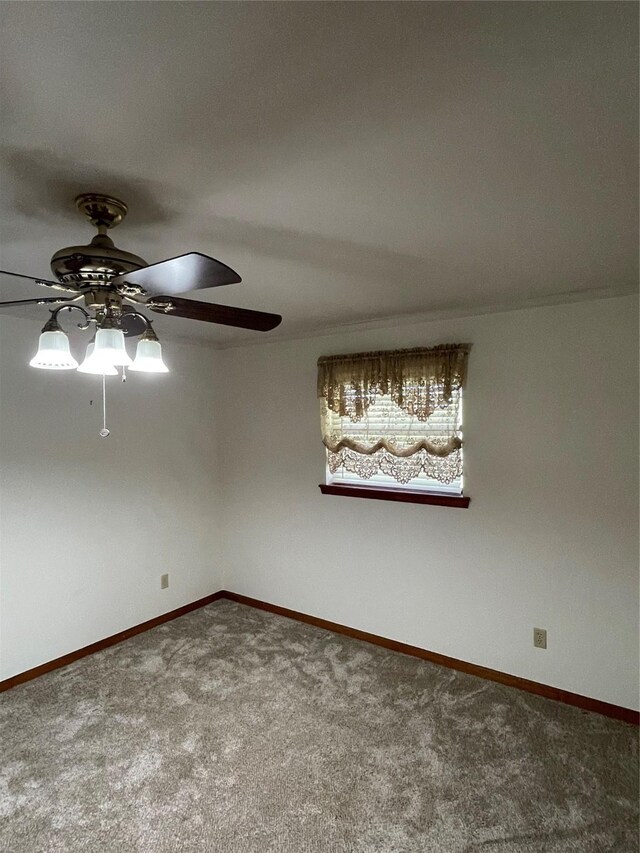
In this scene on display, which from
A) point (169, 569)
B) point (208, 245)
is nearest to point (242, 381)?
point (169, 569)

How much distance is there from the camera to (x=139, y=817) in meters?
1.90

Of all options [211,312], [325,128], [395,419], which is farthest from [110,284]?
[395,419]

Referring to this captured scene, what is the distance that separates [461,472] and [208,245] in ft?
6.55

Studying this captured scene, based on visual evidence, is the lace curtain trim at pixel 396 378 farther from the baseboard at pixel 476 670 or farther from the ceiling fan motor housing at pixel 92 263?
the ceiling fan motor housing at pixel 92 263

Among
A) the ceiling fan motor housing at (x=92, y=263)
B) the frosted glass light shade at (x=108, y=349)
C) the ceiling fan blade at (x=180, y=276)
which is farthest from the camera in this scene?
the frosted glass light shade at (x=108, y=349)

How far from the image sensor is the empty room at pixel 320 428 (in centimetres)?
94

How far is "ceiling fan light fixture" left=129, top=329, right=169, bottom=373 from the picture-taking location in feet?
5.09

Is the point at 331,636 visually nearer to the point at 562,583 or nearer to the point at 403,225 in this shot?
the point at 562,583

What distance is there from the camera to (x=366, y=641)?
335 cm

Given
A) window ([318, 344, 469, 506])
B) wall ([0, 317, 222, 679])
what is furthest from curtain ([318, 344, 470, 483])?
wall ([0, 317, 222, 679])

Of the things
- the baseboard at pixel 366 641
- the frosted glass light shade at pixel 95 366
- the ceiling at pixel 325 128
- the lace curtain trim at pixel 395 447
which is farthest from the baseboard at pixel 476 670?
the frosted glass light shade at pixel 95 366

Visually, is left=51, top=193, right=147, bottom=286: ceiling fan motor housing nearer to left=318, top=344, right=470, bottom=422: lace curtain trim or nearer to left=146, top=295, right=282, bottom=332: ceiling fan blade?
left=146, top=295, right=282, bottom=332: ceiling fan blade

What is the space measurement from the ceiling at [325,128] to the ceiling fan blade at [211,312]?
0.25m

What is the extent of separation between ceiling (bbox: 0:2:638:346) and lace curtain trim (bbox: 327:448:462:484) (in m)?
1.40
